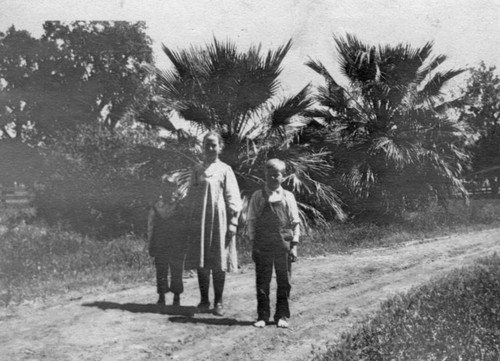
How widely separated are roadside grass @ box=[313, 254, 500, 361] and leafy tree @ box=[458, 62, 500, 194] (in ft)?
44.0

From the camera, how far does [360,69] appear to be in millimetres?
12453

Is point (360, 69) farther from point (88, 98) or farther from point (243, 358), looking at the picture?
point (243, 358)

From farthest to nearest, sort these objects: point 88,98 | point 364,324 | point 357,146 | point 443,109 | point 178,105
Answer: point 88,98
point 443,109
point 357,146
point 178,105
point 364,324

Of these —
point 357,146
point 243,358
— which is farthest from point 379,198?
point 243,358

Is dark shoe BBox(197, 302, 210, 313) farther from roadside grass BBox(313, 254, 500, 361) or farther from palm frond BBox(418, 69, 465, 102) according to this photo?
palm frond BBox(418, 69, 465, 102)

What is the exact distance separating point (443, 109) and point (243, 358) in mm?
11039

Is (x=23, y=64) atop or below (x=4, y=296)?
atop

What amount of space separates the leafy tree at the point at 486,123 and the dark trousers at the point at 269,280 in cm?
1491

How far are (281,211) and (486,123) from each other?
1680 centimetres

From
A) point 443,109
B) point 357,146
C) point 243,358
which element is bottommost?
point 243,358

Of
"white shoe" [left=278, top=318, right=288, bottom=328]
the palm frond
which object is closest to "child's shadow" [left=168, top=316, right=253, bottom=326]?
"white shoe" [left=278, top=318, right=288, bottom=328]

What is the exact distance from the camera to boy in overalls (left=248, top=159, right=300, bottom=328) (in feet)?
15.0

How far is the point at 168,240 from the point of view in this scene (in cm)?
523

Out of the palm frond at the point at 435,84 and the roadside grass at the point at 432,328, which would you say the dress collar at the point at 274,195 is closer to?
the roadside grass at the point at 432,328
